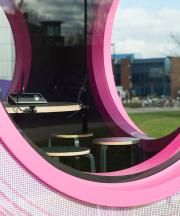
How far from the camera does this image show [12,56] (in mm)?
4156

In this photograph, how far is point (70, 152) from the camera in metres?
3.34

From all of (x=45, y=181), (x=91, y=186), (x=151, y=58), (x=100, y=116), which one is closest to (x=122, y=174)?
(x=91, y=186)

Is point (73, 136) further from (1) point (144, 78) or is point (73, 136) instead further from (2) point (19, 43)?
(1) point (144, 78)

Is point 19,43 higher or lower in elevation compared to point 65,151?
higher

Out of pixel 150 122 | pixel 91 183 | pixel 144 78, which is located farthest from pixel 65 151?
pixel 150 122

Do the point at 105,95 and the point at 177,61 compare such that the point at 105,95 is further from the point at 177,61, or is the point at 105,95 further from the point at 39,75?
the point at 177,61

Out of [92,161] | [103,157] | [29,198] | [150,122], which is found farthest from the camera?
[150,122]

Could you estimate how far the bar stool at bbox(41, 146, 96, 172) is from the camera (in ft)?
10.0

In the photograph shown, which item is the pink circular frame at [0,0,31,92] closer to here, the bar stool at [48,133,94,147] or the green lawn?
the bar stool at [48,133,94,147]

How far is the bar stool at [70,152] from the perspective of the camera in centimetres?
306

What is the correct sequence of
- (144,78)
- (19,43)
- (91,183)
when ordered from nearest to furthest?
(91,183), (19,43), (144,78)

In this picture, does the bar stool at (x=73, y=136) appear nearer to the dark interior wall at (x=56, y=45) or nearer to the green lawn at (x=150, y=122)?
the dark interior wall at (x=56, y=45)

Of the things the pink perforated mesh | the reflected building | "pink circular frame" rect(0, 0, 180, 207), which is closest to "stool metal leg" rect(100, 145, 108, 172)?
"pink circular frame" rect(0, 0, 180, 207)

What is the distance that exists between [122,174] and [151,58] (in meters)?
2.38
